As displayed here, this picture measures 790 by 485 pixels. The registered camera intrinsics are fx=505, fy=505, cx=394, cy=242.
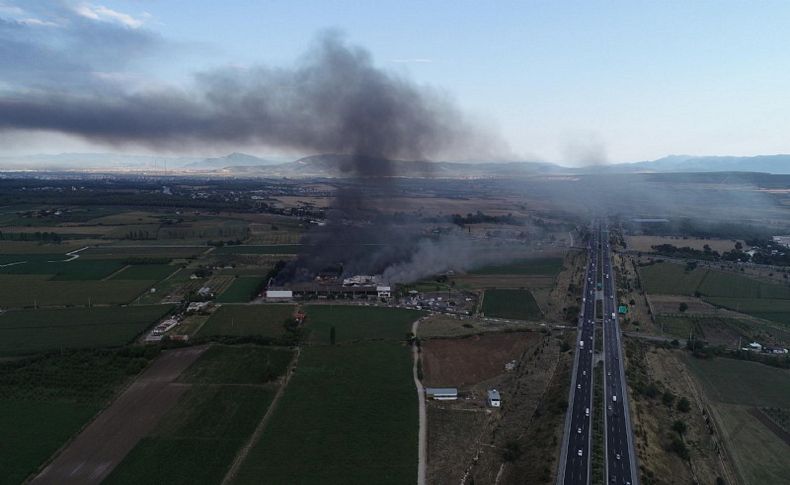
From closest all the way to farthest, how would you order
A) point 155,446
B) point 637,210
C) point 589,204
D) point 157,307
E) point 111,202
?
point 155,446, point 157,307, point 111,202, point 637,210, point 589,204

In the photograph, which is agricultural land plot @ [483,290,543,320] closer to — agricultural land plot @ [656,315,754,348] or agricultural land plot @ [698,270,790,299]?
agricultural land plot @ [656,315,754,348]

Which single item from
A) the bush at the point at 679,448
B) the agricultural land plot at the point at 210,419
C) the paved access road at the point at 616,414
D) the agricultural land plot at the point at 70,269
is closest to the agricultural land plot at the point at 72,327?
the agricultural land plot at the point at 210,419

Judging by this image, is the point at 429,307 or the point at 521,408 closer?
the point at 521,408

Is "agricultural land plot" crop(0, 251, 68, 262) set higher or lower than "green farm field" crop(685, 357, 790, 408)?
higher

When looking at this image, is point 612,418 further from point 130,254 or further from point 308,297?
point 130,254

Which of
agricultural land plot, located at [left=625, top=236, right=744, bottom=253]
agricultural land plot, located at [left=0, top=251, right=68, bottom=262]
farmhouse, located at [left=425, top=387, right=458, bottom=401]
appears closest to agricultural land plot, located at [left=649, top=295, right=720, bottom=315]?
agricultural land plot, located at [left=625, top=236, right=744, bottom=253]

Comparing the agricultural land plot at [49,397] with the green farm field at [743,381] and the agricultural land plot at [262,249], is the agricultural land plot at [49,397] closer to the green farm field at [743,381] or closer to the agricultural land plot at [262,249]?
the agricultural land plot at [262,249]

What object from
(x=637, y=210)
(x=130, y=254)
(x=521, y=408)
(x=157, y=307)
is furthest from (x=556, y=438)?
(x=637, y=210)
